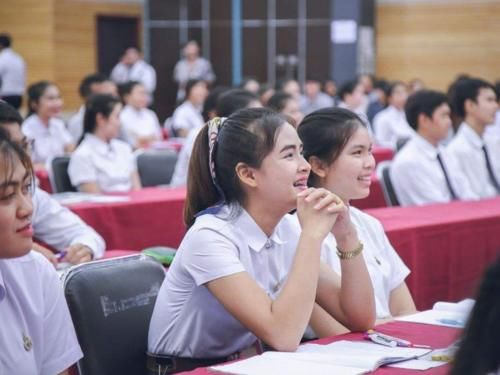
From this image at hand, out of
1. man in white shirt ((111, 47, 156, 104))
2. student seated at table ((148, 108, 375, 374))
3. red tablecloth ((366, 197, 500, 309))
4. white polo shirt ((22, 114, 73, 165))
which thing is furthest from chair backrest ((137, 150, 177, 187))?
man in white shirt ((111, 47, 156, 104))

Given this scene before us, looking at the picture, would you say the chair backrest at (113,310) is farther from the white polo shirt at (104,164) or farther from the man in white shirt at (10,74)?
the man in white shirt at (10,74)

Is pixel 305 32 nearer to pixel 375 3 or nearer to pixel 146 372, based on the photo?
pixel 375 3

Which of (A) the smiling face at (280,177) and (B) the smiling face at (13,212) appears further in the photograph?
(A) the smiling face at (280,177)

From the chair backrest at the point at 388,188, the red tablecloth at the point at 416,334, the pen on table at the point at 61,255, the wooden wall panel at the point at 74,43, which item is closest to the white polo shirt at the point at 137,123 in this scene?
the chair backrest at the point at 388,188

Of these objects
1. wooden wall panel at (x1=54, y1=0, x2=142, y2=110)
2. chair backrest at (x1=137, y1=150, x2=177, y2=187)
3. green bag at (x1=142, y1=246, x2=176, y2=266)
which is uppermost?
wooden wall panel at (x1=54, y1=0, x2=142, y2=110)

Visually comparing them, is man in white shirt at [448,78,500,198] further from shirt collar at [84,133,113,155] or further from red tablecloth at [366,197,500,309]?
shirt collar at [84,133,113,155]

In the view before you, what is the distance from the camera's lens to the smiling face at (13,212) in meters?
1.85

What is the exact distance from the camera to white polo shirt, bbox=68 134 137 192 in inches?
217

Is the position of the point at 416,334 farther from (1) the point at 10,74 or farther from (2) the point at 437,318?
(1) the point at 10,74

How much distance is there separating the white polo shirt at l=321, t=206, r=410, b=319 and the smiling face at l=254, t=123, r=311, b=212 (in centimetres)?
40

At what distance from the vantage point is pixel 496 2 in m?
14.8

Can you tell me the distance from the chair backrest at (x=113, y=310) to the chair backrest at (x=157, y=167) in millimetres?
3876

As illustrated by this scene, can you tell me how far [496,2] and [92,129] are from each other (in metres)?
10.3

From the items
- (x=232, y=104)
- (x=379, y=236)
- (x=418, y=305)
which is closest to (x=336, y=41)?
(x=232, y=104)
